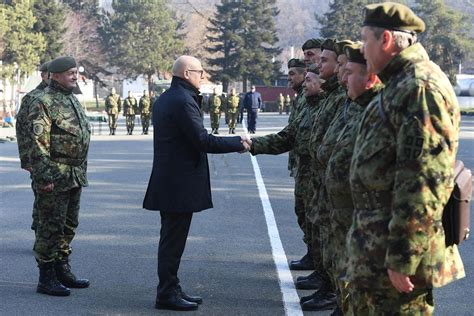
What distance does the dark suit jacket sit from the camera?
666 cm

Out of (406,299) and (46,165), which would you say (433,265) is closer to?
(406,299)

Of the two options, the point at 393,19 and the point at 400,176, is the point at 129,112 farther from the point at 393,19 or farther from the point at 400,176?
the point at 400,176

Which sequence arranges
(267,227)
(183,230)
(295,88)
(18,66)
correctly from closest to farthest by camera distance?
(183,230), (295,88), (267,227), (18,66)

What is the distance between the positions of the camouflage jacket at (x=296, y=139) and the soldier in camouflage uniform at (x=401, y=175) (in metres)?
3.26

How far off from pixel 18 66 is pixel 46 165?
172 ft

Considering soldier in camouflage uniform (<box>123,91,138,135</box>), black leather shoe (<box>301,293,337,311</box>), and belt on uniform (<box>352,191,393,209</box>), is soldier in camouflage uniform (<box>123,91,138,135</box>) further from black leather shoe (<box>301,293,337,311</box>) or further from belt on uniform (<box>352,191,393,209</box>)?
belt on uniform (<box>352,191,393,209</box>)

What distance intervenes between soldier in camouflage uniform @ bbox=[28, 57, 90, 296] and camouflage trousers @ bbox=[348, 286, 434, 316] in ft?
12.4

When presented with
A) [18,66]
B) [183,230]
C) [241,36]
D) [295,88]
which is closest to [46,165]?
[183,230]

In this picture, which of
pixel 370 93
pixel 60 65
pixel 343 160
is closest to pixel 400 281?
pixel 343 160

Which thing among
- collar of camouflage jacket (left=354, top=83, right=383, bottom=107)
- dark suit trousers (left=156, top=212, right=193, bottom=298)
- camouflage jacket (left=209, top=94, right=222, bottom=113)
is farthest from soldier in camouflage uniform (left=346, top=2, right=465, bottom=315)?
camouflage jacket (left=209, top=94, right=222, bottom=113)

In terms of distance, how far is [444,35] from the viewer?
77.5m

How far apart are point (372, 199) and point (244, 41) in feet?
265

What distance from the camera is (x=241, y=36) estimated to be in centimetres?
8412

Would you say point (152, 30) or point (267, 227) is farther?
point (152, 30)
